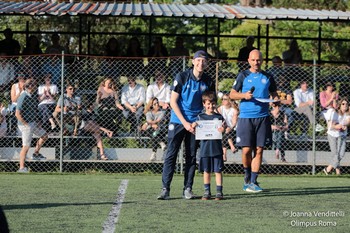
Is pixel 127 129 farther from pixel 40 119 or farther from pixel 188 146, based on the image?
pixel 188 146

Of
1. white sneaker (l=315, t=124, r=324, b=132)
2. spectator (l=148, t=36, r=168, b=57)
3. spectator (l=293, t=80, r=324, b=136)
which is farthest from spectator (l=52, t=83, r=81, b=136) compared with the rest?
white sneaker (l=315, t=124, r=324, b=132)

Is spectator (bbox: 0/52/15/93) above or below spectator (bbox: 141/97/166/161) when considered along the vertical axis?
above

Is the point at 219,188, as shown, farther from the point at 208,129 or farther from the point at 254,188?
the point at 254,188

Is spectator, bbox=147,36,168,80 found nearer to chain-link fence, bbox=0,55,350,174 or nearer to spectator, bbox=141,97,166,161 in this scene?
chain-link fence, bbox=0,55,350,174

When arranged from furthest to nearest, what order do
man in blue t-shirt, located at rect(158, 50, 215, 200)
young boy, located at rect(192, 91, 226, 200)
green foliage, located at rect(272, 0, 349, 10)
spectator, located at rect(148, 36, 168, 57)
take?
green foliage, located at rect(272, 0, 349, 10)
spectator, located at rect(148, 36, 168, 57)
young boy, located at rect(192, 91, 226, 200)
man in blue t-shirt, located at rect(158, 50, 215, 200)

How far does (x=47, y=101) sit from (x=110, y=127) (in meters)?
1.38

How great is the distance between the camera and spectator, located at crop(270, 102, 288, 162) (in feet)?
51.9

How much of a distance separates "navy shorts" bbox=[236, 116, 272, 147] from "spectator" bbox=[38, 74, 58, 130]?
5705 mm

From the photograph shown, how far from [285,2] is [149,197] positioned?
29.2 meters

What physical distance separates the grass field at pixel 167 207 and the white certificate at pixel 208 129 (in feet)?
2.82

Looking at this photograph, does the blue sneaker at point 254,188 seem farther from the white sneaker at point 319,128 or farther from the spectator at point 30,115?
the white sneaker at point 319,128

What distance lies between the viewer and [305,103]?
1658 cm

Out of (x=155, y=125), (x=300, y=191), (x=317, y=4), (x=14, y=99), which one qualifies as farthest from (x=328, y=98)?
(x=317, y=4)

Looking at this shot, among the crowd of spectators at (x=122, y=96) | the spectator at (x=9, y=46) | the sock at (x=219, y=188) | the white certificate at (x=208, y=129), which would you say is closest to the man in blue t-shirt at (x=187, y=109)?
the white certificate at (x=208, y=129)
